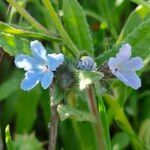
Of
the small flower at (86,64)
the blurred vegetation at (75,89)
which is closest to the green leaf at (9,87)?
the blurred vegetation at (75,89)

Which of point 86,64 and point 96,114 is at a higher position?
point 86,64

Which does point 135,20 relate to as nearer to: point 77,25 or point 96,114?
point 77,25

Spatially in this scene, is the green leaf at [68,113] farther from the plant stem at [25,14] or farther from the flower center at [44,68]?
the plant stem at [25,14]

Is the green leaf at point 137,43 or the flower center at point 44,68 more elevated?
the flower center at point 44,68

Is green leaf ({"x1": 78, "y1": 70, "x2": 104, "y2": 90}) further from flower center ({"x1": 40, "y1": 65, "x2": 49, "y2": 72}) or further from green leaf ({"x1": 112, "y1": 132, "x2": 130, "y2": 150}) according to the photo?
green leaf ({"x1": 112, "y1": 132, "x2": 130, "y2": 150})

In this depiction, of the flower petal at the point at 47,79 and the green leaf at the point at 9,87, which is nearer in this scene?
the flower petal at the point at 47,79

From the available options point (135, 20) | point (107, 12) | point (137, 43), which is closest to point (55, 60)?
point (137, 43)
